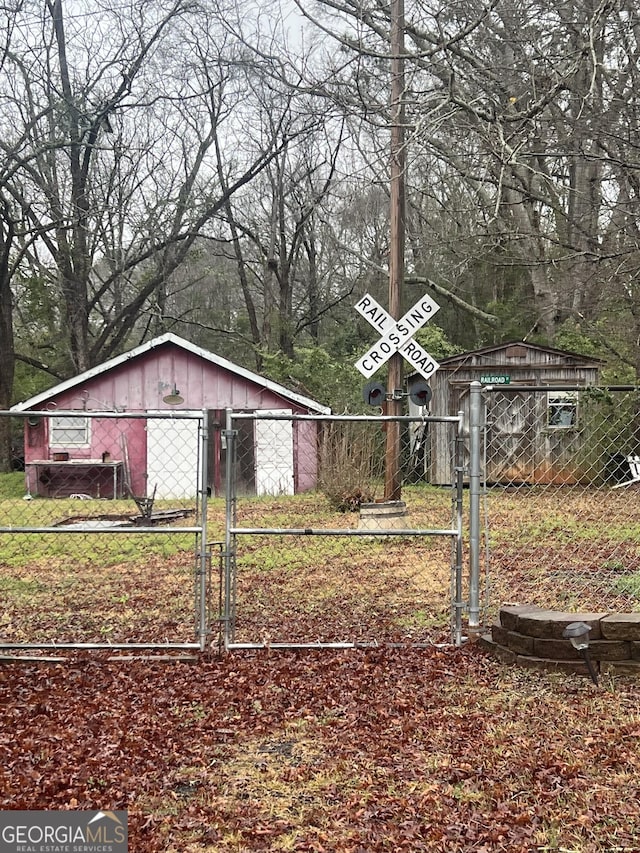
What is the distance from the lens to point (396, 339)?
8.97 metres

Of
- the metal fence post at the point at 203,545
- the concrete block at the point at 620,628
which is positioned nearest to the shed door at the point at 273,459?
the metal fence post at the point at 203,545

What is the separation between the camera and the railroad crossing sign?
870 centimetres

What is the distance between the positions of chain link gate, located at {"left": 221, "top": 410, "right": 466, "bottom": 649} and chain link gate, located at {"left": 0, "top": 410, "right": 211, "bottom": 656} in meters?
0.35

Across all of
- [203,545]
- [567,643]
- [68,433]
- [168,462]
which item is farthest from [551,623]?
[68,433]

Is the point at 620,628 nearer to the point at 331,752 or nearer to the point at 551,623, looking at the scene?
the point at 551,623

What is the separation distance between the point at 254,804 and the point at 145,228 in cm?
2378

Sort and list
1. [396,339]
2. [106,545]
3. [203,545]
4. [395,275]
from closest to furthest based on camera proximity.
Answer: [203,545] < [396,339] < [106,545] < [395,275]

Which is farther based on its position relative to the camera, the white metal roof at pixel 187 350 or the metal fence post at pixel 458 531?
the white metal roof at pixel 187 350

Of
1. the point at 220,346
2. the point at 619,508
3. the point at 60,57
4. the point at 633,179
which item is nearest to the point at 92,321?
the point at 220,346

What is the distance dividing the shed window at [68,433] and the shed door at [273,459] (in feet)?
12.6

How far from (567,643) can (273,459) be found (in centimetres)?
1373

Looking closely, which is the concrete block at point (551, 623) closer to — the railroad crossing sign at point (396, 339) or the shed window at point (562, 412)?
the railroad crossing sign at point (396, 339)

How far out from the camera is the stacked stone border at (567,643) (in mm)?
4758

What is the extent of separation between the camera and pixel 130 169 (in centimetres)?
2539
